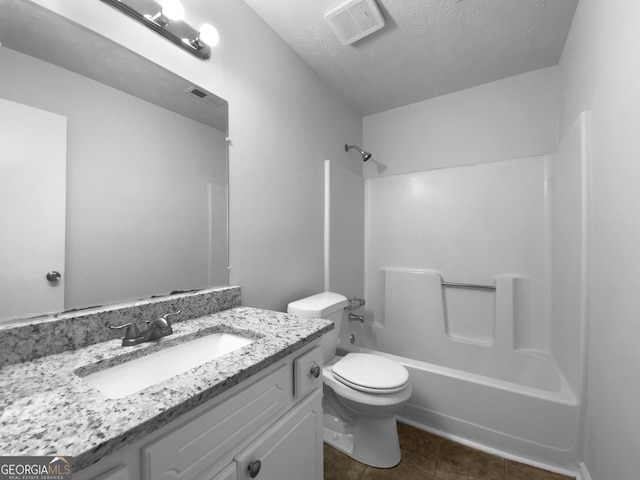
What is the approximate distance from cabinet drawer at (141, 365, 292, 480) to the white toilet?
0.67 m

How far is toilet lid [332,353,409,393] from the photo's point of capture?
133 cm

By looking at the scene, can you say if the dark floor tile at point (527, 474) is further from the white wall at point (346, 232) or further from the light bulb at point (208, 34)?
the light bulb at point (208, 34)

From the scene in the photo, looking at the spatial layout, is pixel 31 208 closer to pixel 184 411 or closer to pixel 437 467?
pixel 184 411

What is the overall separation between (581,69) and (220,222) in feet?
6.49

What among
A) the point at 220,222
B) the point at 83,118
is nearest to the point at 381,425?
the point at 220,222

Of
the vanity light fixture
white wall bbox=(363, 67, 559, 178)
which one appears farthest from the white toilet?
white wall bbox=(363, 67, 559, 178)

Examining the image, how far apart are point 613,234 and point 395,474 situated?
1.47 metres

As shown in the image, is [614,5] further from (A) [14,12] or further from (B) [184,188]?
(A) [14,12]

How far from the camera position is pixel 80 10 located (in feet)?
2.78

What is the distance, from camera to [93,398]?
54 cm

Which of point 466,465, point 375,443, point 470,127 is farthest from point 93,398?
point 470,127

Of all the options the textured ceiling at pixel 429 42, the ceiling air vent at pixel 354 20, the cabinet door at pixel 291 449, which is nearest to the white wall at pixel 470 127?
the textured ceiling at pixel 429 42

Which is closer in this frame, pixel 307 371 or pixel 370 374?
pixel 307 371

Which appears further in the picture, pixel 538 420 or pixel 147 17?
pixel 538 420
